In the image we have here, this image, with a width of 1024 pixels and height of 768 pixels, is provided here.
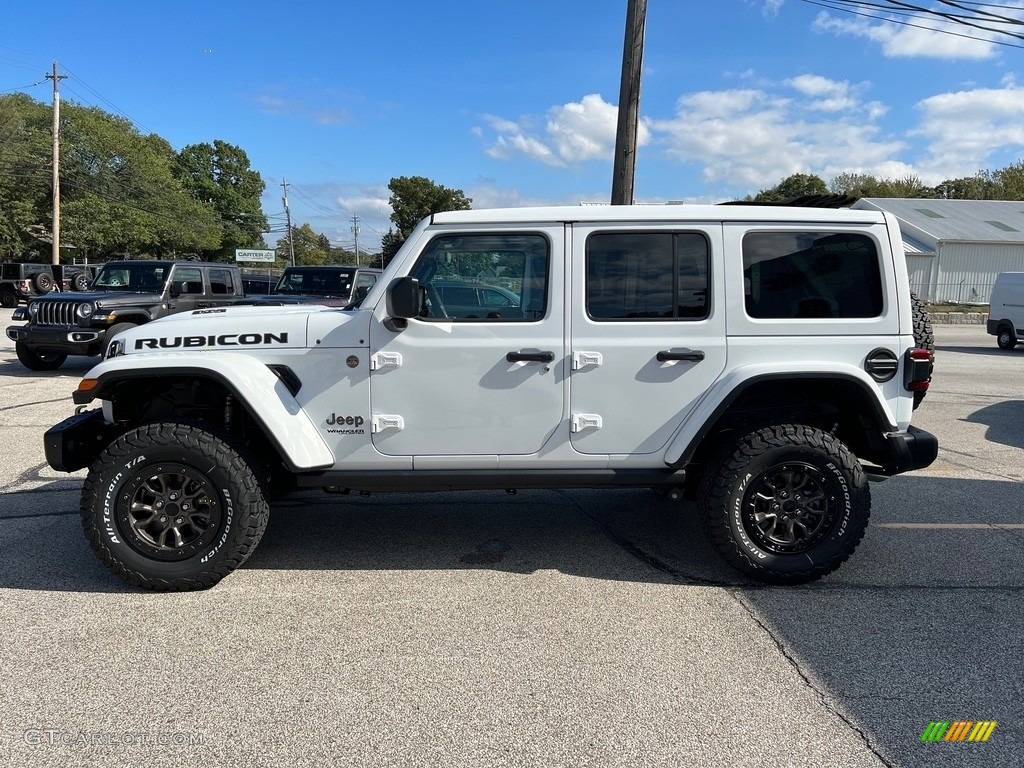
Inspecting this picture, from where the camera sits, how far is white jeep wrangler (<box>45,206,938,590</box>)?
377cm

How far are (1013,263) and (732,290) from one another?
127ft

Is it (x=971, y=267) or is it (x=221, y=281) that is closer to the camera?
(x=221, y=281)

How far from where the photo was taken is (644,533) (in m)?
4.77

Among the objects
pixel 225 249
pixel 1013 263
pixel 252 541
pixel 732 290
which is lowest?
pixel 252 541

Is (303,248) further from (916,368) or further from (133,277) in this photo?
(916,368)

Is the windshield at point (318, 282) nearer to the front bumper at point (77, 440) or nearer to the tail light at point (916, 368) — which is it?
the front bumper at point (77, 440)

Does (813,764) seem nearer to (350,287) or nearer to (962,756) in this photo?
(962,756)

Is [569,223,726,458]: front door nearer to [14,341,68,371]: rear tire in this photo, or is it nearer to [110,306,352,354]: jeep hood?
[110,306,352,354]: jeep hood

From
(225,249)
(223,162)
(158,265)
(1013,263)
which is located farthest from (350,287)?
(223,162)

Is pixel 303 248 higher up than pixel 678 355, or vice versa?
pixel 303 248

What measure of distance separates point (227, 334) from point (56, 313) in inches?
352

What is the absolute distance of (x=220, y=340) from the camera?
3834 millimetres

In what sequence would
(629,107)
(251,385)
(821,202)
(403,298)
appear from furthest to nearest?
1. (629,107)
2. (821,202)
3. (251,385)
4. (403,298)

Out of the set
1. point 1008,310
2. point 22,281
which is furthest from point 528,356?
point 22,281
